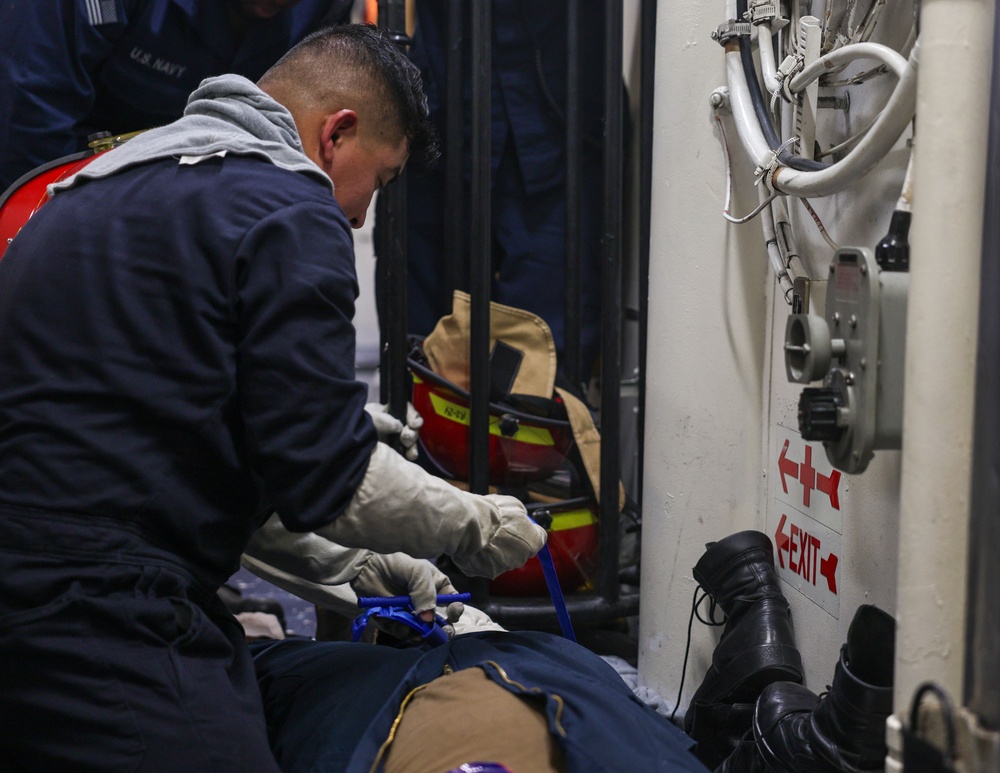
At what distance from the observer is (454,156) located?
2107mm

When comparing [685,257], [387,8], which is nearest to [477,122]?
[387,8]

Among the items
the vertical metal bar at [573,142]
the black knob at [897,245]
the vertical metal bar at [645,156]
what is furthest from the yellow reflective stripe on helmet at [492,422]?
the black knob at [897,245]

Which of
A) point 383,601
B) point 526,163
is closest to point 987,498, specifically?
point 383,601

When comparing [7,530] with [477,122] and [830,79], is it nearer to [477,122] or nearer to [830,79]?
[830,79]

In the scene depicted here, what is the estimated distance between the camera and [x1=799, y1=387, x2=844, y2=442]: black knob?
951 millimetres

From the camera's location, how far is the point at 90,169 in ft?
3.62

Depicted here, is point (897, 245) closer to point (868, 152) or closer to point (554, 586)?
point (868, 152)

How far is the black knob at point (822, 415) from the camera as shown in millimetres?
951

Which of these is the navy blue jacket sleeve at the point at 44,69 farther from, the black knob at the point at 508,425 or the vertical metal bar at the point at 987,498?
the vertical metal bar at the point at 987,498

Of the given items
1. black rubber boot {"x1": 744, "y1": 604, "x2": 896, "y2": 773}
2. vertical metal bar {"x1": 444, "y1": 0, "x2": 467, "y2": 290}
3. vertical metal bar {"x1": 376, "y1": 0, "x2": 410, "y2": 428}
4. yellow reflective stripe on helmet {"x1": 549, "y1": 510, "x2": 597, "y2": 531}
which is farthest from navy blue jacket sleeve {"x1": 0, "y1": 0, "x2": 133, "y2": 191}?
black rubber boot {"x1": 744, "y1": 604, "x2": 896, "y2": 773}

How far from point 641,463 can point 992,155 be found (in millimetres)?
1553

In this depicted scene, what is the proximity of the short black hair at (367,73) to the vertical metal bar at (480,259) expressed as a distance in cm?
56

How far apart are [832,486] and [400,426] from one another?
0.82 m

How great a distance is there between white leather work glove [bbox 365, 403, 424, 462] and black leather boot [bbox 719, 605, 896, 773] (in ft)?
2.90
